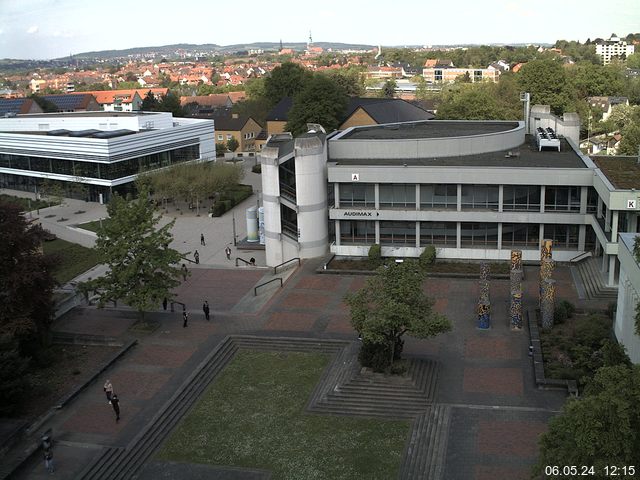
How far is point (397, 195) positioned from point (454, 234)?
15.2 ft

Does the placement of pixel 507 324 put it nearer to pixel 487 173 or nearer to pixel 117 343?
pixel 487 173

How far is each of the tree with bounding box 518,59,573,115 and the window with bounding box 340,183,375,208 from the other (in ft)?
206

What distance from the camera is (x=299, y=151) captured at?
47.1 m

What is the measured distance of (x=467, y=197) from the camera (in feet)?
154

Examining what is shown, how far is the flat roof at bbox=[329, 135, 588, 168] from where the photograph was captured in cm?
4806

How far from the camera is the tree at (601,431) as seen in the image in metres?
17.0

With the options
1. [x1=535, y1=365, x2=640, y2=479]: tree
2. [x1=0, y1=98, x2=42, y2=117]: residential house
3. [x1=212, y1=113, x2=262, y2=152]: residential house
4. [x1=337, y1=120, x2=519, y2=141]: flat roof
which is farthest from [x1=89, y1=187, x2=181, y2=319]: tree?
[x1=0, y1=98, x2=42, y2=117]: residential house

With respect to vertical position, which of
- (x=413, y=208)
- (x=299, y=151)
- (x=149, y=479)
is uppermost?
(x=299, y=151)

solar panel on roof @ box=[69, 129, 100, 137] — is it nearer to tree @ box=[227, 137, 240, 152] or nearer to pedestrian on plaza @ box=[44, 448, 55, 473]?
tree @ box=[227, 137, 240, 152]

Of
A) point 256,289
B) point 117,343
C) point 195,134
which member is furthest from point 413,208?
point 195,134

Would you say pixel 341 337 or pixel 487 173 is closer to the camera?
pixel 341 337

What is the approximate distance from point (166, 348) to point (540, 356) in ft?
58.8

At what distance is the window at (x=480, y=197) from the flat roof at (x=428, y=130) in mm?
9209

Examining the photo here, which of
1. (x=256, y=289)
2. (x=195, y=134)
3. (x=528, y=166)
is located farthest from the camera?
(x=195, y=134)
